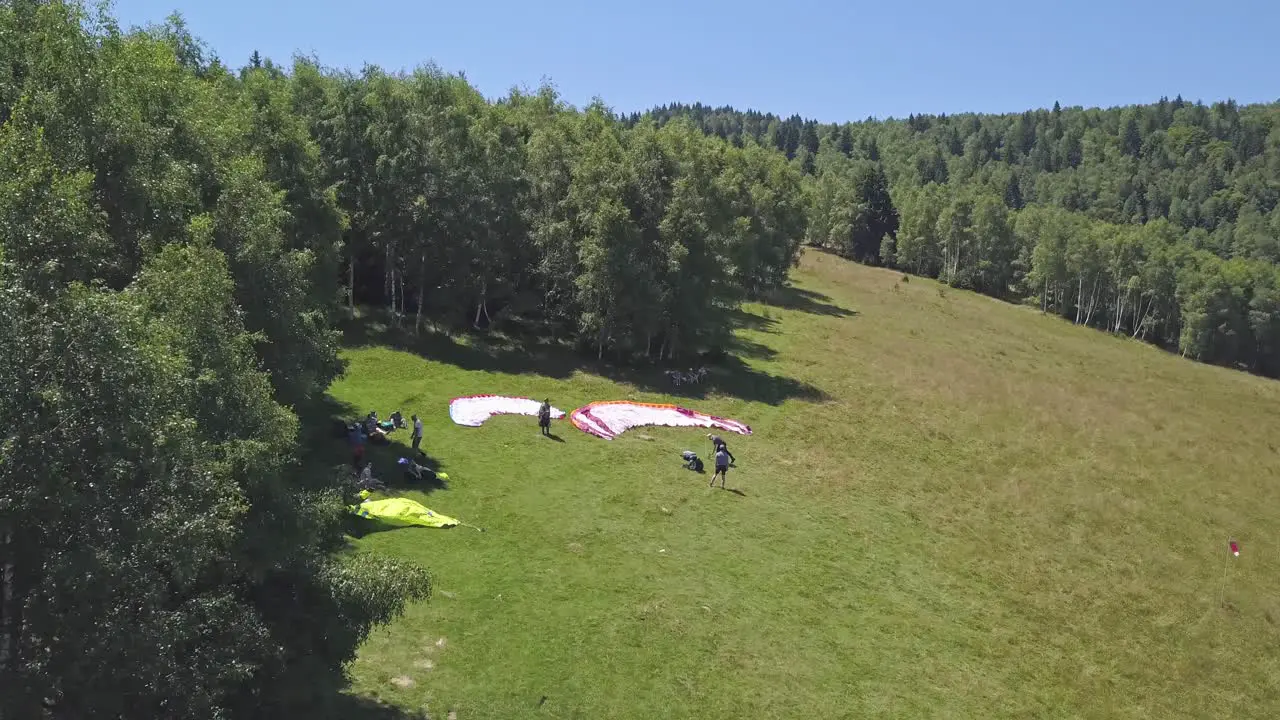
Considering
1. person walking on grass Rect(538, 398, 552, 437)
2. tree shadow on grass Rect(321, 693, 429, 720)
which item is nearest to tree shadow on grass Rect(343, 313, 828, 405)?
person walking on grass Rect(538, 398, 552, 437)

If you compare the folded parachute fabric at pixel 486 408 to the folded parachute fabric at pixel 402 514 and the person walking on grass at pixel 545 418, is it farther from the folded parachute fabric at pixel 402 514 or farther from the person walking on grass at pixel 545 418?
the folded parachute fabric at pixel 402 514

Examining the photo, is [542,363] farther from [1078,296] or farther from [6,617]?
[1078,296]

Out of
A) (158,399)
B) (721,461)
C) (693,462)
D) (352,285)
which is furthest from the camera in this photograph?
(352,285)

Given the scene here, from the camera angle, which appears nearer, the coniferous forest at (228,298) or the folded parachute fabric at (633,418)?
the coniferous forest at (228,298)

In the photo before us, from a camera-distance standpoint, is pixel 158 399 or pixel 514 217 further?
pixel 514 217

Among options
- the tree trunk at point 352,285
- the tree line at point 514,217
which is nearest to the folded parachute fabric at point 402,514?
the tree line at point 514,217

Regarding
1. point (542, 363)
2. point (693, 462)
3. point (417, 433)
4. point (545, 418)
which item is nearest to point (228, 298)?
point (417, 433)
